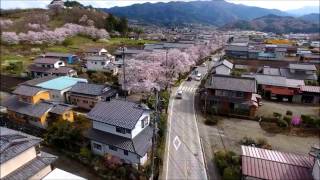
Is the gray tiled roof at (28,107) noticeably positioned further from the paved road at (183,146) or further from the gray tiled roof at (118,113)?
the paved road at (183,146)

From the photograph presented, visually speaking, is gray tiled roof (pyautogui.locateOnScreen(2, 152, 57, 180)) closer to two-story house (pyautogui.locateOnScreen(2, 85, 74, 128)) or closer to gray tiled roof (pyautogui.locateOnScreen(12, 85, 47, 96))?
two-story house (pyautogui.locateOnScreen(2, 85, 74, 128))

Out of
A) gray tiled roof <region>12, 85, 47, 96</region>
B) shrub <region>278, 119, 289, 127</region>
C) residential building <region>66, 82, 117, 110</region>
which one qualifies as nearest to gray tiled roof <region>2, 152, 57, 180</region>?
gray tiled roof <region>12, 85, 47, 96</region>

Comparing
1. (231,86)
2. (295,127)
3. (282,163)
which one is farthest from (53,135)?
(295,127)

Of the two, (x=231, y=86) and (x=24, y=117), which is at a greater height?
(x=231, y=86)

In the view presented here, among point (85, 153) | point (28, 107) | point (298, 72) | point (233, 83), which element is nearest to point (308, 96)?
point (298, 72)

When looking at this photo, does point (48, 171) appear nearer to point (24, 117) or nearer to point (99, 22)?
point (24, 117)

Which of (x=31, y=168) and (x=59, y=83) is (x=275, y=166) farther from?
(x=59, y=83)

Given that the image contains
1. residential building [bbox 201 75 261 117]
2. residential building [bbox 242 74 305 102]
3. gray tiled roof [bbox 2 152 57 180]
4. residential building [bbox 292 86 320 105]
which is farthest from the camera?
residential building [bbox 242 74 305 102]
